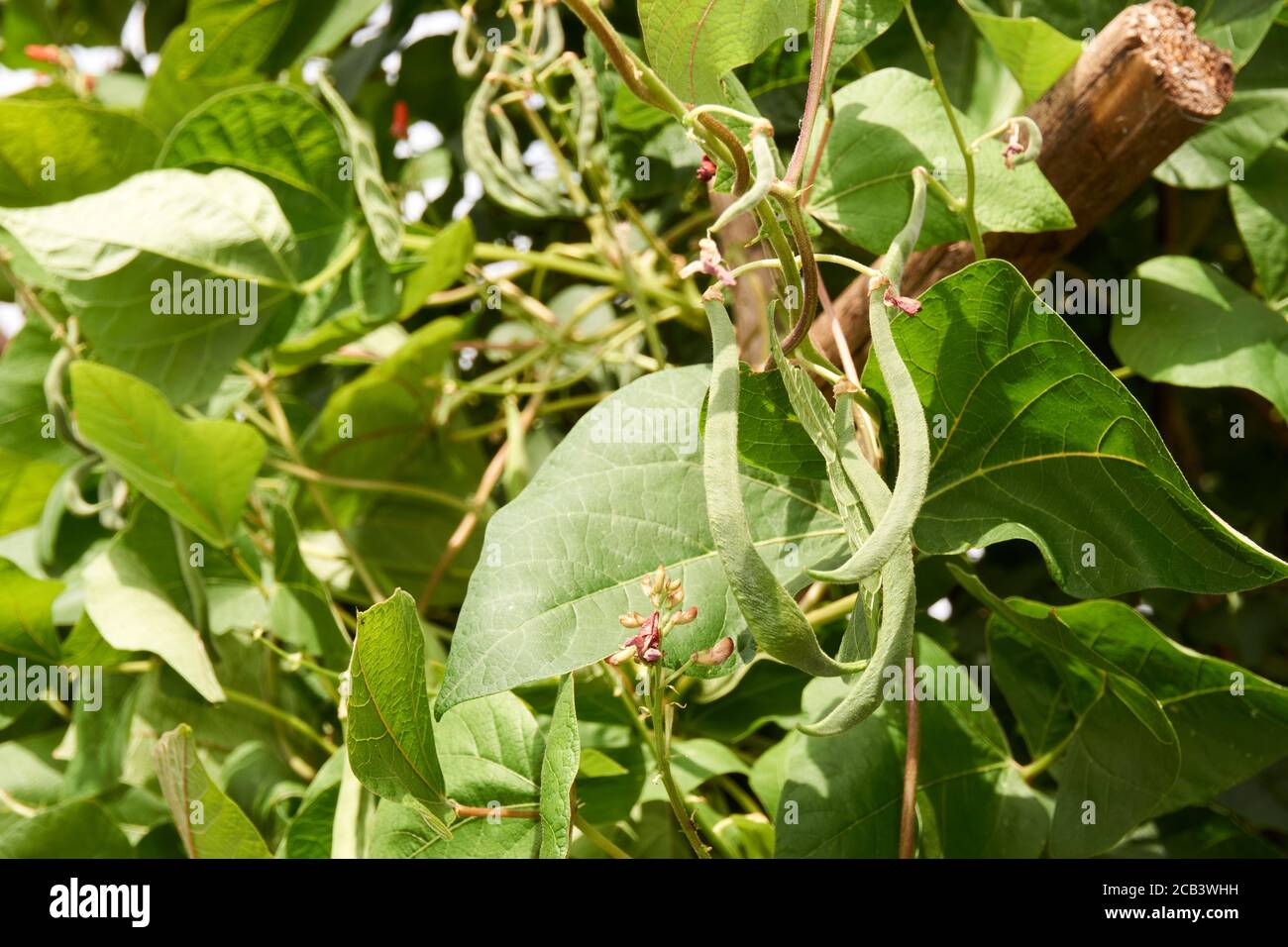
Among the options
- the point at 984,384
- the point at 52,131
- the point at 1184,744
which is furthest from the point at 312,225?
the point at 1184,744

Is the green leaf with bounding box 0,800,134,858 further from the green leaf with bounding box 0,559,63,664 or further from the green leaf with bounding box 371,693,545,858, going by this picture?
the green leaf with bounding box 371,693,545,858

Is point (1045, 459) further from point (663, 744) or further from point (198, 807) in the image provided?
point (198, 807)

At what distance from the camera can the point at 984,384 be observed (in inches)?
15.1

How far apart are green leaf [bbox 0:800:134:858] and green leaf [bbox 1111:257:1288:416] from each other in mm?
534

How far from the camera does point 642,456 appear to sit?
396 millimetres

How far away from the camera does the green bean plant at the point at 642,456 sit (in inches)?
14.0

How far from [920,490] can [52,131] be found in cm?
55

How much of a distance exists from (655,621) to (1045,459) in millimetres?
154

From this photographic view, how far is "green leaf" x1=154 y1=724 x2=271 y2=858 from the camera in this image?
1.43 feet

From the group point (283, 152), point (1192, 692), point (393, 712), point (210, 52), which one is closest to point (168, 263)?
point (283, 152)

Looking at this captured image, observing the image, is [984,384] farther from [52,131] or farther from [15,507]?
[15,507]

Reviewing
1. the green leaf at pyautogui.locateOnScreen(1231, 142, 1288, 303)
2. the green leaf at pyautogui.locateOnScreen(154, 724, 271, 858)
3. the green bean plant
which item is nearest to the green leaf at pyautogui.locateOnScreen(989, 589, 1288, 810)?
the green bean plant

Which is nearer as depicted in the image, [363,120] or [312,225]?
[312,225]

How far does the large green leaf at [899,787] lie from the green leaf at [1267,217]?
24 cm
